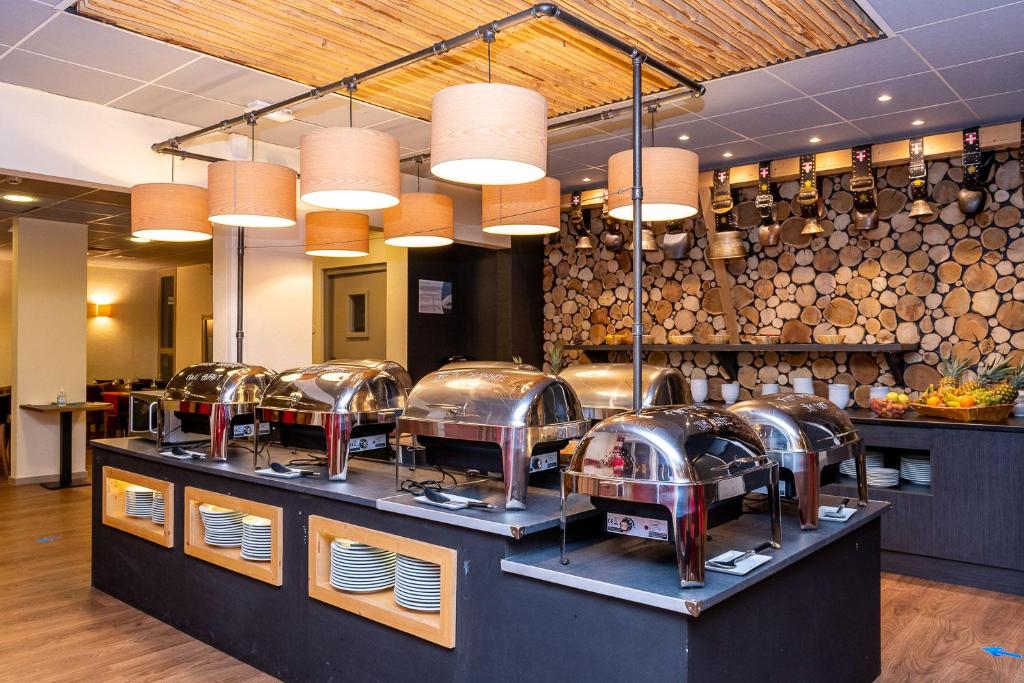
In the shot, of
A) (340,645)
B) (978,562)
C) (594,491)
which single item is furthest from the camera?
(978,562)

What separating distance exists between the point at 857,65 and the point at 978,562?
265 cm

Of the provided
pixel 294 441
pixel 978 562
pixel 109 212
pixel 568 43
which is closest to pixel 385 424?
pixel 294 441

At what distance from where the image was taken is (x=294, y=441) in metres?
3.15

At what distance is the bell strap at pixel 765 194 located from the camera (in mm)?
5562

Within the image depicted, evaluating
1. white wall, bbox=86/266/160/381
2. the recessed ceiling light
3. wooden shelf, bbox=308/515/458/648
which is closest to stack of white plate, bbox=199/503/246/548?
wooden shelf, bbox=308/515/458/648

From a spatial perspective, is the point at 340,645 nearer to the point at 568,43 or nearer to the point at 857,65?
the point at 568,43

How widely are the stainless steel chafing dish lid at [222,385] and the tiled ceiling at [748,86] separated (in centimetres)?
148

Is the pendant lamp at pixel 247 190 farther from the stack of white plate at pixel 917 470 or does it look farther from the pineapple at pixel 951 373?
the pineapple at pixel 951 373

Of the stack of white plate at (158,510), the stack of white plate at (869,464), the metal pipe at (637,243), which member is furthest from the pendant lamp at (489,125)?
the stack of white plate at (869,464)

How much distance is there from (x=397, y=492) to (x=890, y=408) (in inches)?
127

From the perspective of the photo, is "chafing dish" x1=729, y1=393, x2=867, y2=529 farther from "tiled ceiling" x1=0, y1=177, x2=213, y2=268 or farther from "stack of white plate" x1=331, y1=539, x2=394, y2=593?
"tiled ceiling" x1=0, y1=177, x2=213, y2=268

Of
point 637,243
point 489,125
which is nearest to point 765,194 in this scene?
point 637,243

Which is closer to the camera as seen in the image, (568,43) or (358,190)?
(358,190)

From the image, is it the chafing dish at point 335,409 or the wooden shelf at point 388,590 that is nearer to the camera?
the wooden shelf at point 388,590
